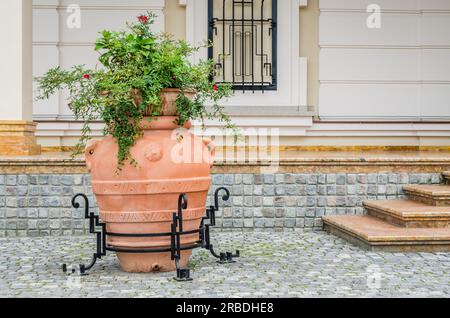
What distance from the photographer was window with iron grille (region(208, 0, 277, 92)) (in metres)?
10.8

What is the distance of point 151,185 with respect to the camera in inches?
214

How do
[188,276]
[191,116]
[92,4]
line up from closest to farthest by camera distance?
[188,276] → [191,116] → [92,4]

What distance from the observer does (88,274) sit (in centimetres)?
564

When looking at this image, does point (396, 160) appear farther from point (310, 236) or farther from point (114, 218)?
point (114, 218)

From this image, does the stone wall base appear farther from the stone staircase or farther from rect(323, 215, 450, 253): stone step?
rect(323, 215, 450, 253): stone step

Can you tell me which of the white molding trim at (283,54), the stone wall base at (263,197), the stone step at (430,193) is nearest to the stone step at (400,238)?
the stone step at (430,193)

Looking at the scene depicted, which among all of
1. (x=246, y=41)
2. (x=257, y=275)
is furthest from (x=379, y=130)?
(x=257, y=275)

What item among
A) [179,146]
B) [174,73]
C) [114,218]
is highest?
[174,73]

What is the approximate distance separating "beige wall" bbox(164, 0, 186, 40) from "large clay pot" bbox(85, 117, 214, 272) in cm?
540

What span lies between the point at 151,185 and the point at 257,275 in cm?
94

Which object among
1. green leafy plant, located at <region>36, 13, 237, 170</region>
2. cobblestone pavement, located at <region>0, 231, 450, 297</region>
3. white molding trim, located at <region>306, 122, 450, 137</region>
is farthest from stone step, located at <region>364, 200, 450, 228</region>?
white molding trim, located at <region>306, 122, 450, 137</region>
